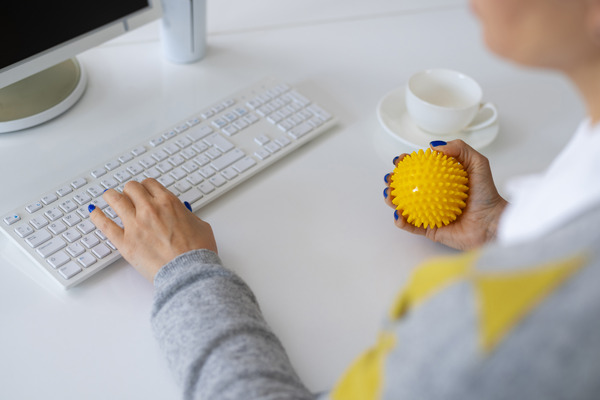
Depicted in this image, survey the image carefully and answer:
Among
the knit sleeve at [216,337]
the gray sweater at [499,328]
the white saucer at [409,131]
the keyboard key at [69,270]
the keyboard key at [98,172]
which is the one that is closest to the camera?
the gray sweater at [499,328]

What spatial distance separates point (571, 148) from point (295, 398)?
0.34 meters

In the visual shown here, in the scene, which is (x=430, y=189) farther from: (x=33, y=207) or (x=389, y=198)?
(x=33, y=207)

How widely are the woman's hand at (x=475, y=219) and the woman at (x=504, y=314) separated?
250 millimetres

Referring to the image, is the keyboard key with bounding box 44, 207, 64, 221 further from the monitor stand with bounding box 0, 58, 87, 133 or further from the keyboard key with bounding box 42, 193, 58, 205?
the monitor stand with bounding box 0, 58, 87, 133

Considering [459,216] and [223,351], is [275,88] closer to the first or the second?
[459,216]

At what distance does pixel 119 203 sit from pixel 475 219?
44 centimetres

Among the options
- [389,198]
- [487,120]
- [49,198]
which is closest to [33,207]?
[49,198]

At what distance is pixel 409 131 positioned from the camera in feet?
3.14

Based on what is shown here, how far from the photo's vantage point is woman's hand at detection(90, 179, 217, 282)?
0.72m

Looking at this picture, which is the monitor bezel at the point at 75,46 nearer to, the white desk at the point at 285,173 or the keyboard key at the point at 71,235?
the white desk at the point at 285,173

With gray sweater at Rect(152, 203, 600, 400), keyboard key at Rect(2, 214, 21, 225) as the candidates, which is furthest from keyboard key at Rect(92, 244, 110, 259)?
gray sweater at Rect(152, 203, 600, 400)

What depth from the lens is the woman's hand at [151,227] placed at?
28.5 inches

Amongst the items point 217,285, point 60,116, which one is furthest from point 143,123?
point 217,285

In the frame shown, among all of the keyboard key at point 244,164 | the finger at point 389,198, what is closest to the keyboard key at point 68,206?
the keyboard key at point 244,164
